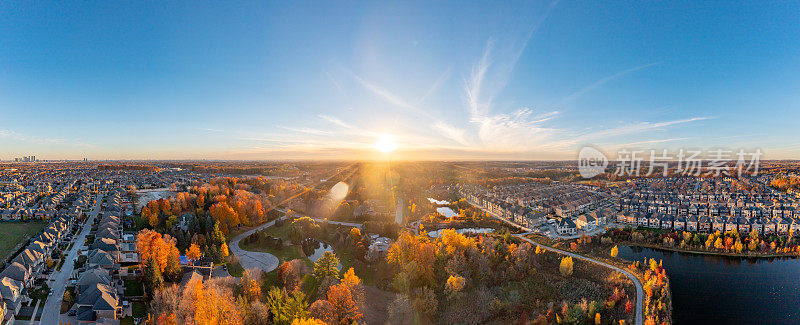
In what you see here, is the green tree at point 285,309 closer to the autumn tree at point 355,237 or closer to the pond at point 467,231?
the autumn tree at point 355,237

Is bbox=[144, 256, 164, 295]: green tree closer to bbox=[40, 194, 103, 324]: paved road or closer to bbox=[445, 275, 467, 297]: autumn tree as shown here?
bbox=[40, 194, 103, 324]: paved road

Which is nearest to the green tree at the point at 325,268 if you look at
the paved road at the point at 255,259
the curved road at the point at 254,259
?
the curved road at the point at 254,259

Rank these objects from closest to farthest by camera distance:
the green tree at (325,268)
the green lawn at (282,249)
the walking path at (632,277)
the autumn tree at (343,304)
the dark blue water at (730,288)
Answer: the autumn tree at (343,304), the walking path at (632,277), the dark blue water at (730,288), the green tree at (325,268), the green lawn at (282,249)

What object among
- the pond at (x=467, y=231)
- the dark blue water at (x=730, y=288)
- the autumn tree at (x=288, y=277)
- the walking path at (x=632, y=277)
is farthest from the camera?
the pond at (x=467, y=231)

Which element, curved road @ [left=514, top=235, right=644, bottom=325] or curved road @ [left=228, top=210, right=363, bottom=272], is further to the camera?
curved road @ [left=228, top=210, right=363, bottom=272]

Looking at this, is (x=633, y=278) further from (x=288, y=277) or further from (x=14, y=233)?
(x=14, y=233)

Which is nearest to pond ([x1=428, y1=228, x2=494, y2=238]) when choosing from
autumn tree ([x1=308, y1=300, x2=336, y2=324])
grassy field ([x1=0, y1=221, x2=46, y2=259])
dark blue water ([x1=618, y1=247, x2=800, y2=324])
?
dark blue water ([x1=618, y1=247, x2=800, y2=324])

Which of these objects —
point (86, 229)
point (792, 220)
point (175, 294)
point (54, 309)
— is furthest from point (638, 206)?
point (86, 229)
